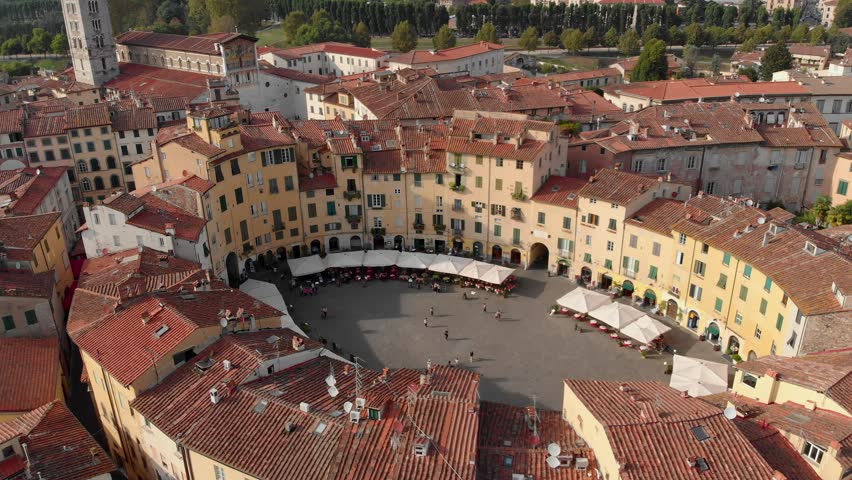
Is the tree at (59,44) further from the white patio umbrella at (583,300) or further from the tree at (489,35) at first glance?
the white patio umbrella at (583,300)

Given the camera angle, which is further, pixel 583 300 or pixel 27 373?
pixel 583 300

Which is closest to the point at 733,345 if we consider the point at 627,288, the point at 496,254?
the point at 627,288

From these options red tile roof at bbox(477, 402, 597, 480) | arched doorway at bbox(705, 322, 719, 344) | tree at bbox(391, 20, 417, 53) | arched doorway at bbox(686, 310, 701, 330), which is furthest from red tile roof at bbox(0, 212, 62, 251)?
tree at bbox(391, 20, 417, 53)

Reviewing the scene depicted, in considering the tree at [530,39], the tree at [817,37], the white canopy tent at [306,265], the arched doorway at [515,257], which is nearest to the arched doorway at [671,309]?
the arched doorway at [515,257]

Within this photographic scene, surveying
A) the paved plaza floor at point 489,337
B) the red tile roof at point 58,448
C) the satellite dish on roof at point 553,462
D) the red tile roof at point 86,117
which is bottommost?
the paved plaza floor at point 489,337

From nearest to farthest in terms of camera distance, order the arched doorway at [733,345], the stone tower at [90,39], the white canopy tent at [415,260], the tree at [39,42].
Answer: the arched doorway at [733,345]
the white canopy tent at [415,260]
the stone tower at [90,39]
the tree at [39,42]

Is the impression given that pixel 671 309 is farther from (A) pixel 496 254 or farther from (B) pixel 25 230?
(B) pixel 25 230

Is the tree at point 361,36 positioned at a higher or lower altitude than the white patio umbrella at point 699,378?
higher
